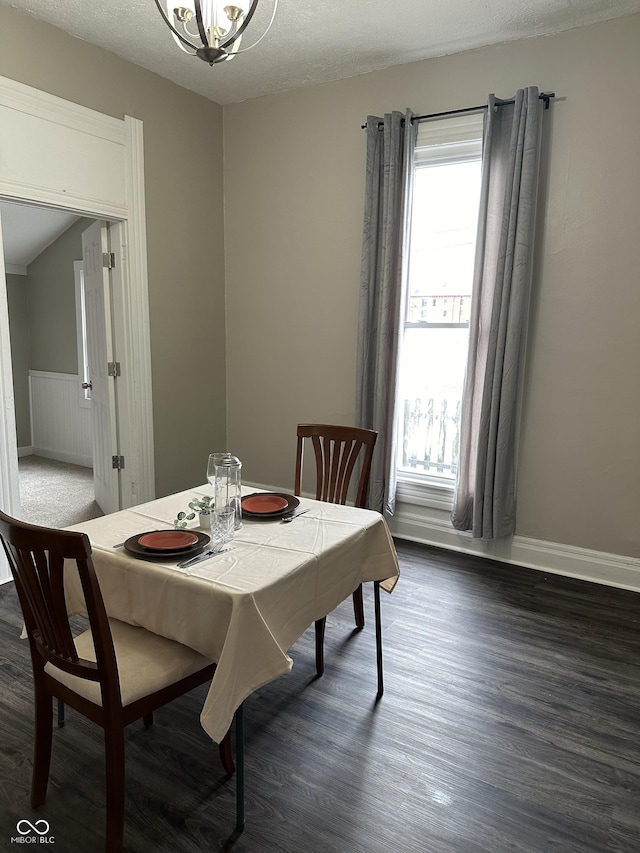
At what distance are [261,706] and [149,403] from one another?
245cm

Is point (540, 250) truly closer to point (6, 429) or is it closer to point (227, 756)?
point (227, 756)

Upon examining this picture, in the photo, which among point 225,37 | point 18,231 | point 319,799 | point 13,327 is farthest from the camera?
point 13,327

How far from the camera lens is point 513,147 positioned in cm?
329

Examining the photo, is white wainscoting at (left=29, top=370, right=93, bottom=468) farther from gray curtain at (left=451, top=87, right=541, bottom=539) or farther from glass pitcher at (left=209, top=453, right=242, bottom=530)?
glass pitcher at (left=209, top=453, right=242, bottom=530)

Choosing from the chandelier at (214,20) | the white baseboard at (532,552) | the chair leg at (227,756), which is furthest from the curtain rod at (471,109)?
the chair leg at (227,756)

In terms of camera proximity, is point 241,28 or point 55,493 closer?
point 241,28

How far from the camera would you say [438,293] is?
12.5ft

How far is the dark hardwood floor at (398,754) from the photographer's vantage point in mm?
1718

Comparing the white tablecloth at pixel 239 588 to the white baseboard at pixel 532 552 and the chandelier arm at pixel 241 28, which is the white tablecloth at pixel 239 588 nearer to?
the chandelier arm at pixel 241 28

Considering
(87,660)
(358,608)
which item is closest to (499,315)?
(358,608)

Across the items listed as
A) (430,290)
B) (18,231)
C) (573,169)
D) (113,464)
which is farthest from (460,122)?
(18,231)

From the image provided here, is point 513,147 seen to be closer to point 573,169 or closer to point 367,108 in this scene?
A: point 573,169

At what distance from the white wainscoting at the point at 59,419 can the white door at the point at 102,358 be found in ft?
5.80

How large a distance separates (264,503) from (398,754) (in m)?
0.98
